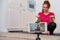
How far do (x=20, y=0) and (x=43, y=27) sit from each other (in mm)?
2103

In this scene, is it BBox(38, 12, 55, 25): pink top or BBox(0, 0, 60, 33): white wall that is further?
BBox(0, 0, 60, 33): white wall

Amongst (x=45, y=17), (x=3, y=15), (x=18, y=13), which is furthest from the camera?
(x=18, y=13)

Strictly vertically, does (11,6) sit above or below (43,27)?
above

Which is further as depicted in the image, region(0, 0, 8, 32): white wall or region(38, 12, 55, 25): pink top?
region(0, 0, 8, 32): white wall

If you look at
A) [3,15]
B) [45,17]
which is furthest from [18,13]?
[45,17]

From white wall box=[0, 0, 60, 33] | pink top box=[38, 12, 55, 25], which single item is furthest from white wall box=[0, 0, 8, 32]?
pink top box=[38, 12, 55, 25]

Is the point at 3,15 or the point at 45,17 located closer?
the point at 45,17

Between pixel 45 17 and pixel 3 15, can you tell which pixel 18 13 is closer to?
pixel 3 15

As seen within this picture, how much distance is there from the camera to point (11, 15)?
3.59m

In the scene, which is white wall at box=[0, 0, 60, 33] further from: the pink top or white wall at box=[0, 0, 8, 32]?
the pink top

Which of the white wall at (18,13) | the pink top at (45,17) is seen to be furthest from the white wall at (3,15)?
the pink top at (45,17)

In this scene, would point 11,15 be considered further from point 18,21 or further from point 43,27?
point 43,27

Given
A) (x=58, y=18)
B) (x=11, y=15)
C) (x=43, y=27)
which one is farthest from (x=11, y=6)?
(x=43, y=27)

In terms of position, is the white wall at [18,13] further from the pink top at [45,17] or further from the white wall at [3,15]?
the pink top at [45,17]
